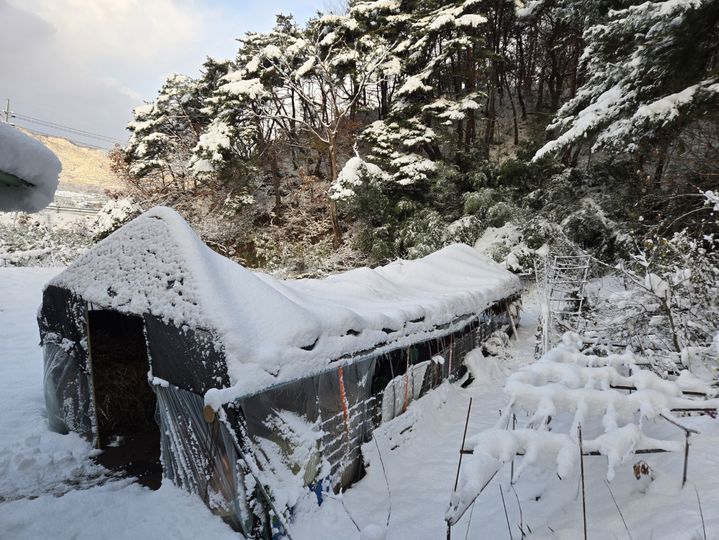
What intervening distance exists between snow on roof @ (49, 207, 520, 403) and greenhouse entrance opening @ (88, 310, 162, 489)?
1.03 metres

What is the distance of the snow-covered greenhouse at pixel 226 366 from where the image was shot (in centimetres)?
301

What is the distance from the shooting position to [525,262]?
1222 centimetres

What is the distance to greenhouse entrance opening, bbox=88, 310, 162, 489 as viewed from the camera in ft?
15.0

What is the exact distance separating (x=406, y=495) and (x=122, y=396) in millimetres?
4008

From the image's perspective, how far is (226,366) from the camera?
2896 millimetres

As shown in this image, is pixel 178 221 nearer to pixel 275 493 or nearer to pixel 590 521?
pixel 275 493

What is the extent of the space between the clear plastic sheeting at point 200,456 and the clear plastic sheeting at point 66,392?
1.58 m

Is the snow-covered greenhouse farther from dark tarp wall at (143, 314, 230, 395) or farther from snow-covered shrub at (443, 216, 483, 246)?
snow-covered shrub at (443, 216, 483, 246)

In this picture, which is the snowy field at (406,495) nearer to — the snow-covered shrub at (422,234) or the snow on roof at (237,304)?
the snow on roof at (237,304)

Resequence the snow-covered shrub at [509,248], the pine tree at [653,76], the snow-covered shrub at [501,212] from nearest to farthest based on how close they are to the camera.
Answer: the pine tree at [653,76] → the snow-covered shrub at [509,248] → the snow-covered shrub at [501,212]

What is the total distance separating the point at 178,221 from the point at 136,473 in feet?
9.57

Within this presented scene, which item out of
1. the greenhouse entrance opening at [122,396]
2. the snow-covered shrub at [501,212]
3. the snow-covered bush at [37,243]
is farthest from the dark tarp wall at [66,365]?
the snow-covered bush at [37,243]

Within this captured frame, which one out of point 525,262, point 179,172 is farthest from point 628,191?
point 179,172

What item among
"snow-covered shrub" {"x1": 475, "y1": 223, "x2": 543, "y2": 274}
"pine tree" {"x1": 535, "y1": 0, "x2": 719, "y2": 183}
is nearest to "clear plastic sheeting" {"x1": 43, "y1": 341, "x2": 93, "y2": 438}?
"pine tree" {"x1": 535, "y1": 0, "x2": 719, "y2": 183}
